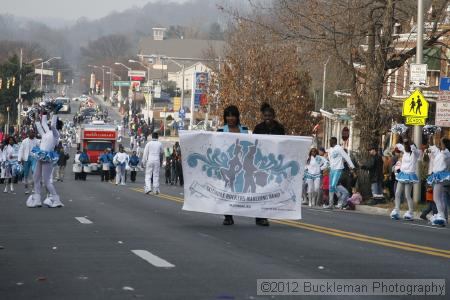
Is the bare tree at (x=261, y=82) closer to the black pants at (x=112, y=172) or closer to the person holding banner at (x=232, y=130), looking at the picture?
the black pants at (x=112, y=172)

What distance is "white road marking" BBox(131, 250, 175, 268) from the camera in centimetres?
1216

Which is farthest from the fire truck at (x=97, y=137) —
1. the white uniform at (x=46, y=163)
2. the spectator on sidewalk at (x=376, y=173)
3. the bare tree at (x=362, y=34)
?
the white uniform at (x=46, y=163)

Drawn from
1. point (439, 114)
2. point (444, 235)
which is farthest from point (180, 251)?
point (439, 114)

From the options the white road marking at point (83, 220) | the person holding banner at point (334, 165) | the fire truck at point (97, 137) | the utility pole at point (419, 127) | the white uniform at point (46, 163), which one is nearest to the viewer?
the white road marking at point (83, 220)

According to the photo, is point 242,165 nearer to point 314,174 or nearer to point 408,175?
point 408,175

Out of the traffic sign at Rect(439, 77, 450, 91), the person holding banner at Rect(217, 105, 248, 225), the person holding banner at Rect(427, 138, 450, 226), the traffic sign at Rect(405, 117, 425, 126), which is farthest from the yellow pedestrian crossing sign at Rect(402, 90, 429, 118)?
the person holding banner at Rect(217, 105, 248, 225)

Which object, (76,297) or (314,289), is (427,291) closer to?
(314,289)

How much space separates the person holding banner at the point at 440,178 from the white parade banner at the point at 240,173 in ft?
19.8

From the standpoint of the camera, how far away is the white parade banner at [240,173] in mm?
18062

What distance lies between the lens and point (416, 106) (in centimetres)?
3069

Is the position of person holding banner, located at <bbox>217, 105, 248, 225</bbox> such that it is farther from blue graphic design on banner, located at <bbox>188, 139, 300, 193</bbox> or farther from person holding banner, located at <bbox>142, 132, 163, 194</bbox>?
person holding banner, located at <bbox>142, 132, 163, 194</bbox>

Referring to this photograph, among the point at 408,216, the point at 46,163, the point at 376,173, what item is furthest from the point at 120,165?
the point at 46,163

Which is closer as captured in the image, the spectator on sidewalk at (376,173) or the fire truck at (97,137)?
the spectator on sidewalk at (376,173)

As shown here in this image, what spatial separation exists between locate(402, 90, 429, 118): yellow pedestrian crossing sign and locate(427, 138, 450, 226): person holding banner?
22.7 feet
